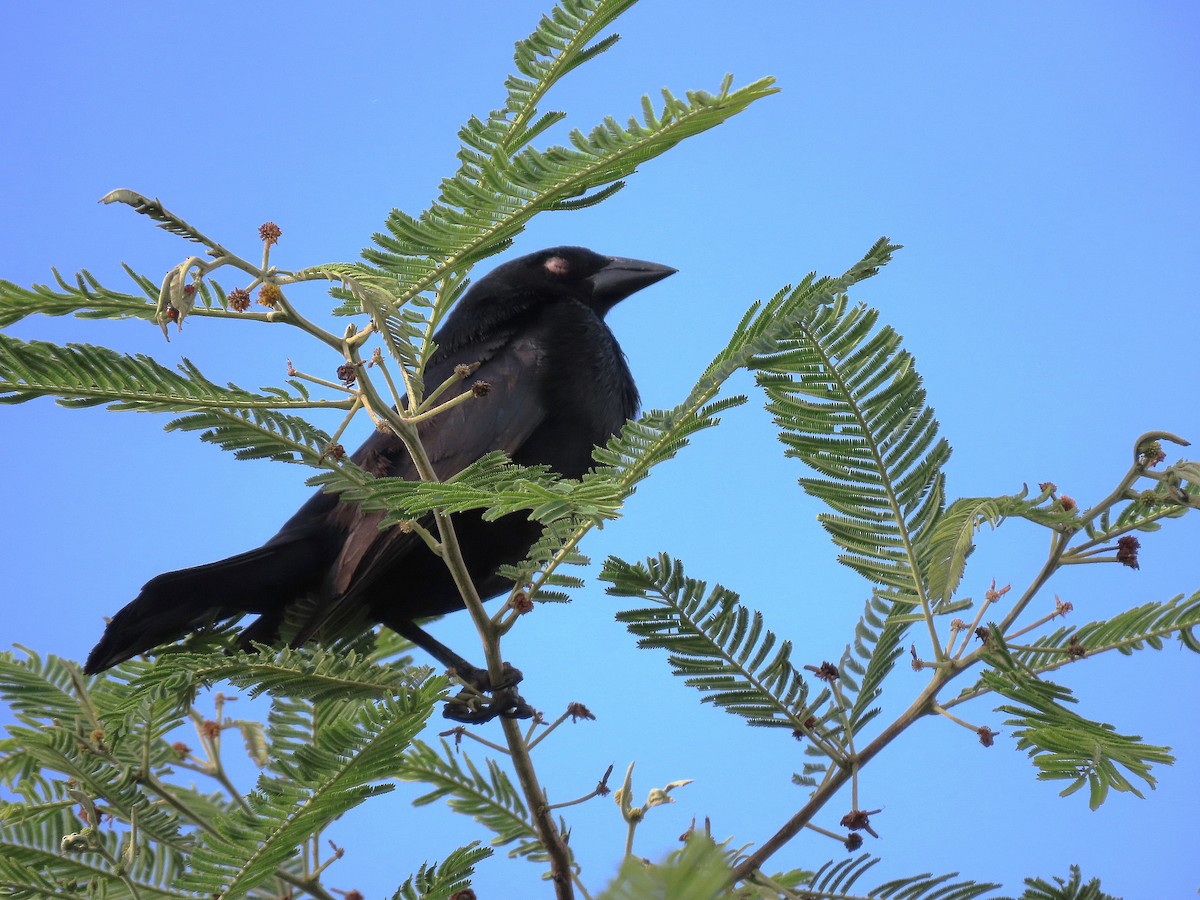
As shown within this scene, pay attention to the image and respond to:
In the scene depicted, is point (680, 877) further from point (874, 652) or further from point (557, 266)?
point (557, 266)

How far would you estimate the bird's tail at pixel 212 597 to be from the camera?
2734 millimetres

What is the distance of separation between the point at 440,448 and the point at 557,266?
4.26 feet

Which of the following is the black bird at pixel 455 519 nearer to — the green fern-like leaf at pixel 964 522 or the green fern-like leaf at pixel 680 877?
the green fern-like leaf at pixel 964 522

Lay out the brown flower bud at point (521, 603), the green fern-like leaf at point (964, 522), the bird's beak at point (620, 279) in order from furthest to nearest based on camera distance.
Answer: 1. the bird's beak at point (620, 279)
2. the brown flower bud at point (521, 603)
3. the green fern-like leaf at point (964, 522)

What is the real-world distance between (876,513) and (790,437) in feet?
0.68

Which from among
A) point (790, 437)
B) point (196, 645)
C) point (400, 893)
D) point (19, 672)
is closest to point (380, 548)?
point (196, 645)

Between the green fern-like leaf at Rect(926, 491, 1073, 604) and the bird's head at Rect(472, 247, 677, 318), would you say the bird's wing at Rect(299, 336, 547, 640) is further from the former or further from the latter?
the green fern-like leaf at Rect(926, 491, 1073, 604)

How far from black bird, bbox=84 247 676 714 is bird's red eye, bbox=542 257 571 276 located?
0.61 ft

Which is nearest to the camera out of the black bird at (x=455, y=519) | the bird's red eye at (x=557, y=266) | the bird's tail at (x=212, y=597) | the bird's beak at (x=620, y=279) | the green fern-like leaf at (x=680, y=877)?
the green fern-like leaf at (x=680, y=877)

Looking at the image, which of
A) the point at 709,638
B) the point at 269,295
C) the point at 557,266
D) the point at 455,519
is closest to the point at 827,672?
the point at 709,638

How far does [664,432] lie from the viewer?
66.6 inches

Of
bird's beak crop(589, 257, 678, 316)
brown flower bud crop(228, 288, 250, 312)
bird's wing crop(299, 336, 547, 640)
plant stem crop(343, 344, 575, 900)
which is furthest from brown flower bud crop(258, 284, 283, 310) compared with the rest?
bird's beak crop(589, 257, 678, 316)

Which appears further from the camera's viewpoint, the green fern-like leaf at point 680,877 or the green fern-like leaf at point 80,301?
the green fern-like leaf at point 80,301

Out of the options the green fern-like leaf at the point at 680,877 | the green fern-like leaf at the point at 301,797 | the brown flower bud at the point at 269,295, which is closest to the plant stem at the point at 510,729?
the green fern-like leaf at the point at 301,797
